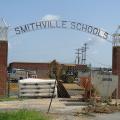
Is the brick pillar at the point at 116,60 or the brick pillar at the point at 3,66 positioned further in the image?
the brick pillar at the point at 116,60

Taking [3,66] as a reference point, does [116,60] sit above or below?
above

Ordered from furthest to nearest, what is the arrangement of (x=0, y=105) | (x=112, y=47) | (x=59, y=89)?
(x=59, y=89), (x=112, y=47), (x=0, y=105)

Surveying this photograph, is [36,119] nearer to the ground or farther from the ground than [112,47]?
nearer to the ground

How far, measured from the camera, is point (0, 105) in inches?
995

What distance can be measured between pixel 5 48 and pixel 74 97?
19.0ft

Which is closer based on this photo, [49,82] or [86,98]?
[86,98]

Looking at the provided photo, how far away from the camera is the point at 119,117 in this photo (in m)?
20.5

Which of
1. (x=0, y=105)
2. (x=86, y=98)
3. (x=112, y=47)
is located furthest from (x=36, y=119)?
(x=112, y=47)

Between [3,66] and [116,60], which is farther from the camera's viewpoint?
[116,60]

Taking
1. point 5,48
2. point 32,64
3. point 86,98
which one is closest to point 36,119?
point 86,98

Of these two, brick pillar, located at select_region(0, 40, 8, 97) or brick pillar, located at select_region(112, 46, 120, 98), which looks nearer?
brick pillar, located at select_region(0, 40, 8, 97)

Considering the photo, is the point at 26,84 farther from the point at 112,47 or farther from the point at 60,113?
the point at 60,113

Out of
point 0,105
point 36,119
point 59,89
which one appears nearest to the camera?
point 36,119

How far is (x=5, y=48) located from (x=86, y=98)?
6.52 m
